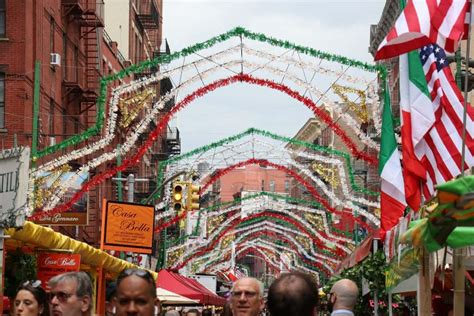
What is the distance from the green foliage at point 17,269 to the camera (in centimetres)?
1675

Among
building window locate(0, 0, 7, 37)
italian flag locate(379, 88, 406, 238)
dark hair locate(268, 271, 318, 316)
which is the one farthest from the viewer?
building window locate(0, 0, 7, 37)

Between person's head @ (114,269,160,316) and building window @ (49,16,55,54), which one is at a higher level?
building window @ (49,16,55,54)

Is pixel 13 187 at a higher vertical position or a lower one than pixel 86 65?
lower

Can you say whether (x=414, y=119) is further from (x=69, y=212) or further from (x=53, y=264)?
(x=69, y=212)

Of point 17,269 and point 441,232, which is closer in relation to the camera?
point 441,232

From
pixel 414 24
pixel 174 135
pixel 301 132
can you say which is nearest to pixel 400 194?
pixel 414 24

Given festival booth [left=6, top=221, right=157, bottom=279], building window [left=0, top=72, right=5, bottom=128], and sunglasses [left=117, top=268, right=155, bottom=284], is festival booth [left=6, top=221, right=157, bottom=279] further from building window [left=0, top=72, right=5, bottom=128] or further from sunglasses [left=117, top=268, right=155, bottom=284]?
building window [left=0, top=72, right=5, bottom=128]

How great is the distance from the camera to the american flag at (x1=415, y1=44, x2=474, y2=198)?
16906 millimetres

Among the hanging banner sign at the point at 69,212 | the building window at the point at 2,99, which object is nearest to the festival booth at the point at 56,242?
the hanging banner sign at the point at 69,212

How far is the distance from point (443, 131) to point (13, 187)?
240 inches

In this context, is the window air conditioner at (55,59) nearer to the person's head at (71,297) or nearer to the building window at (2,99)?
the building window at (2,99)

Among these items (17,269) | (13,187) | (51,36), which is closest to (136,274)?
(13,187)

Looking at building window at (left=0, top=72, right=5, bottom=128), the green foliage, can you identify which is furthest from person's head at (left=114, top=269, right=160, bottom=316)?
building window at (left=0, top=72, right=5, bottom=128)

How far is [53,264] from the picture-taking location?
18203 mm
